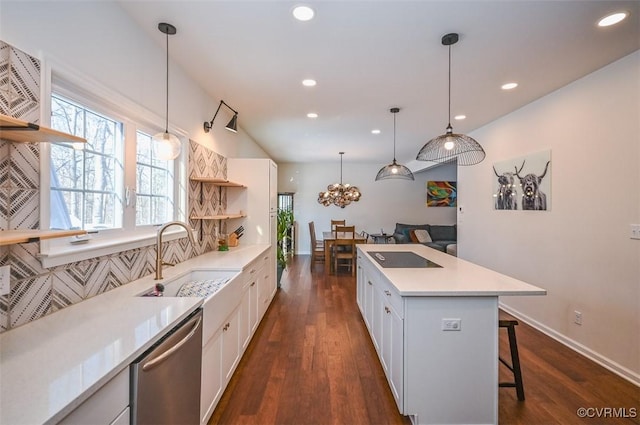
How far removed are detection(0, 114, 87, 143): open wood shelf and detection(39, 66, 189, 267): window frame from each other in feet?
0.54

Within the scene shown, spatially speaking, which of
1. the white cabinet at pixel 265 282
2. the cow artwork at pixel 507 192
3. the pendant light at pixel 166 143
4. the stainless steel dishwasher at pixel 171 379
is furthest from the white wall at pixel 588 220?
the pendant light at pixel 166 143

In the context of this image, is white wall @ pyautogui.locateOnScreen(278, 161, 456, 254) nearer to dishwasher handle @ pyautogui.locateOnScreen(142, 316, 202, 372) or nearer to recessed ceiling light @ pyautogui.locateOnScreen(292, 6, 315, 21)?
recessed ceiling light @ pyautogui.locateOnScreen(292, 6, 315, 21)

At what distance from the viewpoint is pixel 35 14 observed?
4.25 feet

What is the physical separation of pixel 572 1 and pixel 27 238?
9.92 ft

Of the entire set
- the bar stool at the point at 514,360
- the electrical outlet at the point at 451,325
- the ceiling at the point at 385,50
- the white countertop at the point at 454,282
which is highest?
the ceiling at the point at 385,50

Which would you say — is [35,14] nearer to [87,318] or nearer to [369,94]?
[87,318]

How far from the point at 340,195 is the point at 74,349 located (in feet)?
21.6

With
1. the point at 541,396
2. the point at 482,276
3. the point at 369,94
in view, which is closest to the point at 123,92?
the point at 369,94

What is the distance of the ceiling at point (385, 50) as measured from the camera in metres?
1.81

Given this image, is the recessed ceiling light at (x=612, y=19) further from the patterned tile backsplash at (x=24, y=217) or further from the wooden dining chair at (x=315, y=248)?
the wooden dining chair at (x=315, y=248)

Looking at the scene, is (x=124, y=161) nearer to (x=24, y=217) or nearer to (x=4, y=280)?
(x=24, y=217)

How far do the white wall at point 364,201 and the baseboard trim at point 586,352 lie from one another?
4.84 m

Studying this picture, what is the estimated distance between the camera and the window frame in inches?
52.4

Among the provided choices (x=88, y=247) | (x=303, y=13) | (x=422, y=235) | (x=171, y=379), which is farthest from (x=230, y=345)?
(x=422, y=235)
